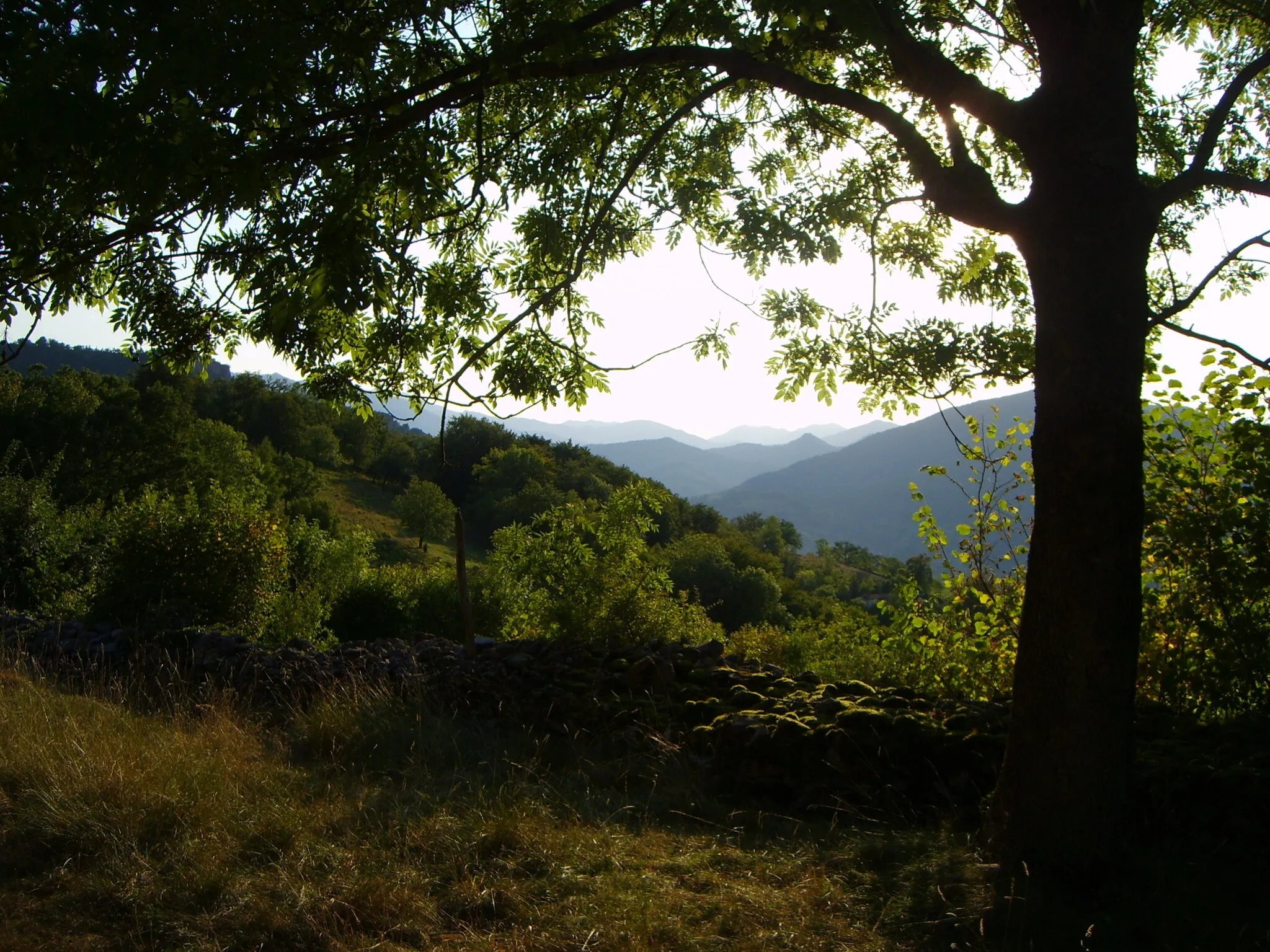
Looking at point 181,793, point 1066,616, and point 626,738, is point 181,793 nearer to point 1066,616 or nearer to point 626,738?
point 626,738

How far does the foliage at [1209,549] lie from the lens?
4613mm

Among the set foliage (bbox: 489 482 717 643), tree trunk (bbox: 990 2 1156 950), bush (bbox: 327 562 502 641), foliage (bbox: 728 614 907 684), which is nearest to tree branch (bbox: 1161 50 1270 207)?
tree trunk (bbox: 990 2 1156 950)

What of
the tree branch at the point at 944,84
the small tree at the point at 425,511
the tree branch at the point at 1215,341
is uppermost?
the tree branch at the point at 944,84

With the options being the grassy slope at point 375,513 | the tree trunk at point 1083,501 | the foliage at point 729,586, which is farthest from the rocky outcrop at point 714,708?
the grassy slope at point 375,513

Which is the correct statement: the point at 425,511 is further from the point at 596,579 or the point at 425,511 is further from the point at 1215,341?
the point at 1215,341

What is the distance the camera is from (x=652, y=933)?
2848mm

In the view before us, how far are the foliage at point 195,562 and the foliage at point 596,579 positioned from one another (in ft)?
9.68

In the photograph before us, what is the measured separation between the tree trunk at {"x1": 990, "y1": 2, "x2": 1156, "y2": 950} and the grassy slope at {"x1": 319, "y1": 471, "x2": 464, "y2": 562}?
45.6 m

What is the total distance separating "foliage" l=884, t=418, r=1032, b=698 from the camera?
20.0 feet

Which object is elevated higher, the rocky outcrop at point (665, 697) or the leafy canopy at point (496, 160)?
the leafy canopy at point (496, 160)

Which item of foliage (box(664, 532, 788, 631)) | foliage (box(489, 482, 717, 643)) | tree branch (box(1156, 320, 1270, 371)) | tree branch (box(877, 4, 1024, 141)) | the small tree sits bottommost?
foliage (box(664, 532, 788, 631))

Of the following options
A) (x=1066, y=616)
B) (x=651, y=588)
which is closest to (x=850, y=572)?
(x=651, y=588)

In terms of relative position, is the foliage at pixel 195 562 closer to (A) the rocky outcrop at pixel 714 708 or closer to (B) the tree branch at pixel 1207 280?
(A) the rocky outcrop at pixel 714 708

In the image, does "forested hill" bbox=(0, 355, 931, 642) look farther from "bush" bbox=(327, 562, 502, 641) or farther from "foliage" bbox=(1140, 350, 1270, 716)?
"foliage" bbox=(1140, 350, 1270, 716)
